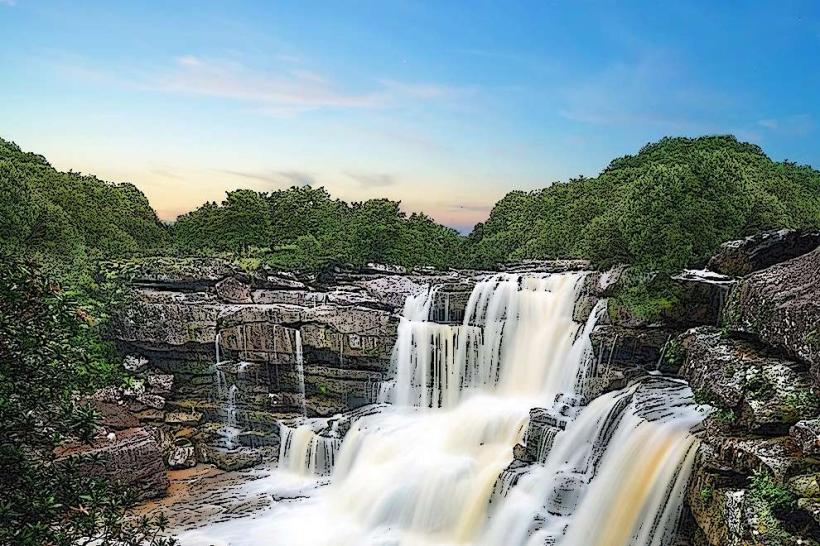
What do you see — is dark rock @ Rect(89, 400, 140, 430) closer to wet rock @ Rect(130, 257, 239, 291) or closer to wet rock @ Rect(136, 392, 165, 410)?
wet rock @ Rect(136, 392, 165, 410)

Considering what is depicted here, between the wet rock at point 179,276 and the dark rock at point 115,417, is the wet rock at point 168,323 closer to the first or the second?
the wet rock at point 179,276

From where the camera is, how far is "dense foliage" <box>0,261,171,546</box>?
4887 mm

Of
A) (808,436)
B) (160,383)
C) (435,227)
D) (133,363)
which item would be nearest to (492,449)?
(808,436)

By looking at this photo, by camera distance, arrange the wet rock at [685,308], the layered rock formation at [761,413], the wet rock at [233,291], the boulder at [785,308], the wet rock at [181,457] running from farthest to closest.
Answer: the wet rock at [233,291] < the wet rock at [181,457] < the wet rock at [685,308] < the boulder at [785,308] < the layered rock formation at [761,413]

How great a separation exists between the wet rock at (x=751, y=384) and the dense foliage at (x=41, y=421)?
23.7 feet

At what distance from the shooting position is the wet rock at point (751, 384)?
750 cm

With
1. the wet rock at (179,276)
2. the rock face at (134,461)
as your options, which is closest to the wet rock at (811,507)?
the rock face at (134,461)

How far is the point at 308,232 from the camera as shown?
109 ft

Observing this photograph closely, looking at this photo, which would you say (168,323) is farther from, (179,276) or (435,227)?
(435,227)

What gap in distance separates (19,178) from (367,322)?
42.1 feet

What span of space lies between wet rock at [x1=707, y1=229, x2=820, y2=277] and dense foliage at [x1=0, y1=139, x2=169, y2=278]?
587 inches

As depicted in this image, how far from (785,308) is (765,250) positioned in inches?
215

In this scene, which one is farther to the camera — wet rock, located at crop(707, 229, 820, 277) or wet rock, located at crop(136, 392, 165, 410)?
wet rock, located at crop(136, 392, 165, 410)

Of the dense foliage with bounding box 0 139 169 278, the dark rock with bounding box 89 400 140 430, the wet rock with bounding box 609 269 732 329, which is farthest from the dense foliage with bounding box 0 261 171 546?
the dark rock with bounding box 89 400 140 430
